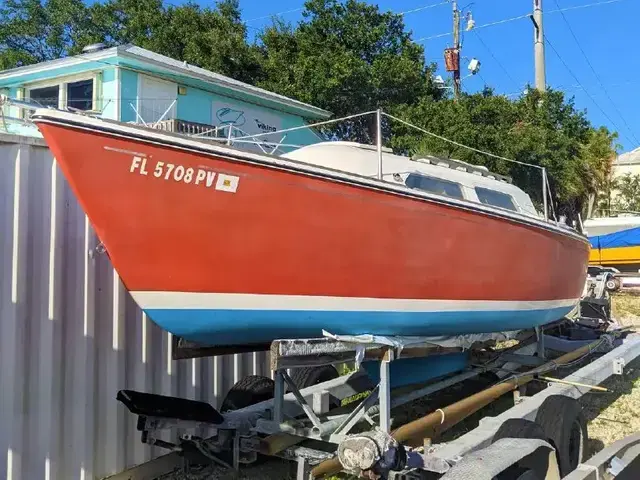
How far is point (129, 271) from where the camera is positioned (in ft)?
11.9

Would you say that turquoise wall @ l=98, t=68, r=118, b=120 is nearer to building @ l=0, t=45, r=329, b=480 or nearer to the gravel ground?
building @ l=0, t=45, r=329, b=480

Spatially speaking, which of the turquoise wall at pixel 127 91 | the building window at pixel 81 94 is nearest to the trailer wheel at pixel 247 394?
the turquoise wall at pixel 127 91

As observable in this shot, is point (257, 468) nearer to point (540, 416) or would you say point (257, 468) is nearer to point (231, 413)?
point (231, 413)

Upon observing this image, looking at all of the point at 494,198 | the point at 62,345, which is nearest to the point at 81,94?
the point at 62,345

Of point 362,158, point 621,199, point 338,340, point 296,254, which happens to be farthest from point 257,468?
point 621,199

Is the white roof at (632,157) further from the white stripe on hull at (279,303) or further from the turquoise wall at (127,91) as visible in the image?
the white stripe on hull at (279,303)

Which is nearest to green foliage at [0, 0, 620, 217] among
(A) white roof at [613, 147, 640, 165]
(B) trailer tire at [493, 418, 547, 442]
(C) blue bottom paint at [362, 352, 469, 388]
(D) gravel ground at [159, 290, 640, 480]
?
(D) gravel ground at [159, 290, 640, 480]

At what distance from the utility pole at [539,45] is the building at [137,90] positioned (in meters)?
13.3

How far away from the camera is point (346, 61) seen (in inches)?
723

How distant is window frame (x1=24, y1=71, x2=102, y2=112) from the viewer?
1234cm

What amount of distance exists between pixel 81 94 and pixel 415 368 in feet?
34.1

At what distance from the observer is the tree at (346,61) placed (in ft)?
61.2

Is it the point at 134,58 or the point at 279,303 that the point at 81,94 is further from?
the point at 279,303

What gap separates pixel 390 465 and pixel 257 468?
212cm
